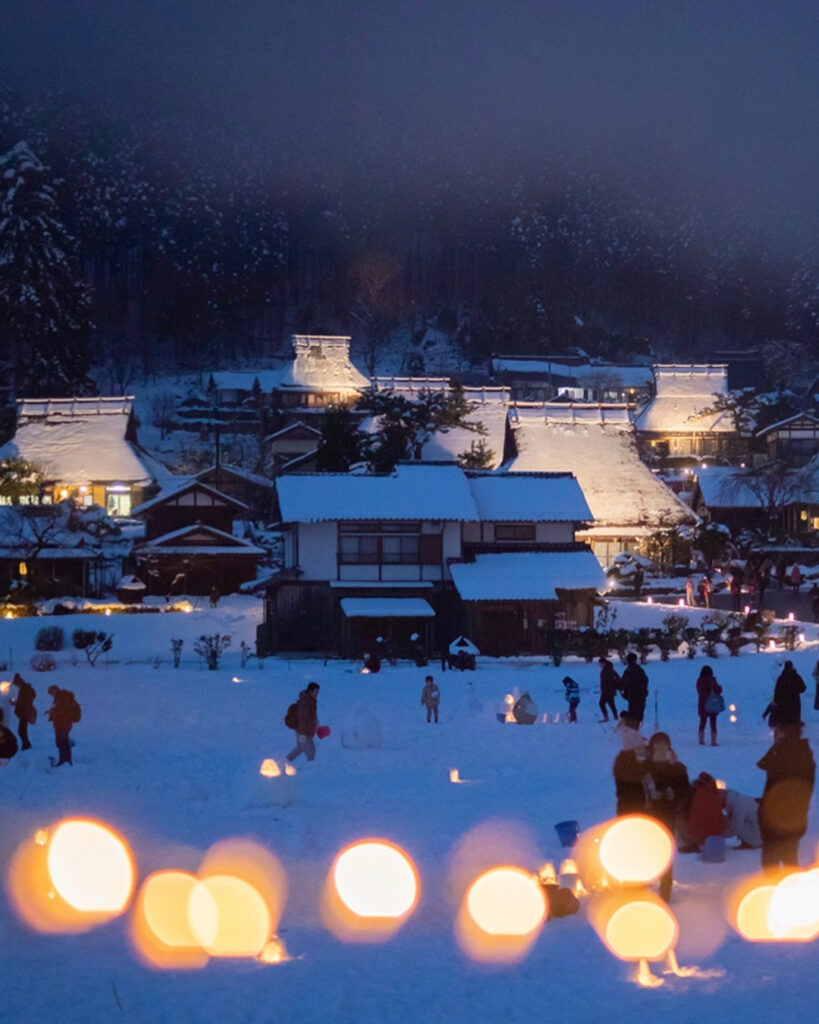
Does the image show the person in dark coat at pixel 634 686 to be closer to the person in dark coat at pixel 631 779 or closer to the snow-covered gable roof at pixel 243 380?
the person in dark coat at pixel 631 779

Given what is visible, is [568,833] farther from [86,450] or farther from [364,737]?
[86,450]

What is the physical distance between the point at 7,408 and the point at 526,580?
3890 cm

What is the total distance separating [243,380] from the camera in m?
72.9

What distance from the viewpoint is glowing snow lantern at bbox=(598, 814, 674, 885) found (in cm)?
905

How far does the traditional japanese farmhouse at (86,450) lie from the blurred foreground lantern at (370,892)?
137 feet

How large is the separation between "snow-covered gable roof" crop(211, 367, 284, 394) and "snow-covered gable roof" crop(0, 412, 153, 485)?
57.8 ft

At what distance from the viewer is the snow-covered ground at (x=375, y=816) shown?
7.13 metres

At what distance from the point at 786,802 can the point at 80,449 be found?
48260 millimetres

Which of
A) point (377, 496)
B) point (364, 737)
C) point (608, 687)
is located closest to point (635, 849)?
point (364, 737)

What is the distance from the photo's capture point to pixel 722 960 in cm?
762

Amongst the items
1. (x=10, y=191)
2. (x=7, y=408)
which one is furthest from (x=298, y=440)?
(x=10, y=191)

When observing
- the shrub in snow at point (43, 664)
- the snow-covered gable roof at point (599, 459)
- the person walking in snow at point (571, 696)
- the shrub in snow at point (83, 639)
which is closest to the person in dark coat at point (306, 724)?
the person walking in snow at point (571, 696)

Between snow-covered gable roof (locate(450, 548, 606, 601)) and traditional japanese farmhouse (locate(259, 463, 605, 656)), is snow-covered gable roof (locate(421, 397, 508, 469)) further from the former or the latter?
snow-covered gable roof (locate(450, 548, 606, 601))

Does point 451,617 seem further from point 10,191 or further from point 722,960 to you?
point 10,191
